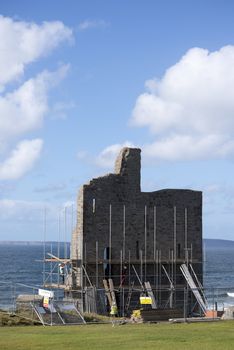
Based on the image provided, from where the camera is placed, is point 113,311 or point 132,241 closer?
point 113,311

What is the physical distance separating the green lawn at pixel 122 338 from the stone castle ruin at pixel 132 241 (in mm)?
10763

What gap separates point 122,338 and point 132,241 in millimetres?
15741

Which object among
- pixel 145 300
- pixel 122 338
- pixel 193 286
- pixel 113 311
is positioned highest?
pixel 193 286

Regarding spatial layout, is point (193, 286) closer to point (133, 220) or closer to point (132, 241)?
point (132, 241)

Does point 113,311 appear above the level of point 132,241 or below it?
below

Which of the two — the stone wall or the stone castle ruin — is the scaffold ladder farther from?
the stone wall

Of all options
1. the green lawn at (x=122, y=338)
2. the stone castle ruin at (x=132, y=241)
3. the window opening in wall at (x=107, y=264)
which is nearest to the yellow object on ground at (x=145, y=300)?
the stone castle ruin at (x=132, y=241)

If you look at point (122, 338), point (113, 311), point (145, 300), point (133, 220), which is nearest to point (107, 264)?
point (133, 220)

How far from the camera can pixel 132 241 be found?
3434cm

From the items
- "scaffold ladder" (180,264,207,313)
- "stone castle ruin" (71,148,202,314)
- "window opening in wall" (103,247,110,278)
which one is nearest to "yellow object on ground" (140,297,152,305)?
"stone castle ruin" (71,148,202,314)

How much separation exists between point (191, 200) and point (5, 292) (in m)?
29.1

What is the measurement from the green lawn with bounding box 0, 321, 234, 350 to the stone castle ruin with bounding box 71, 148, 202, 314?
10.8 meters

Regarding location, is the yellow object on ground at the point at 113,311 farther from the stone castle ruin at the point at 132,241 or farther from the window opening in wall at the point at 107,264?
the window opening in wall at the point at 107,264

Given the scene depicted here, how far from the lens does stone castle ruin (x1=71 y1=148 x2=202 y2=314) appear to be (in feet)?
108
